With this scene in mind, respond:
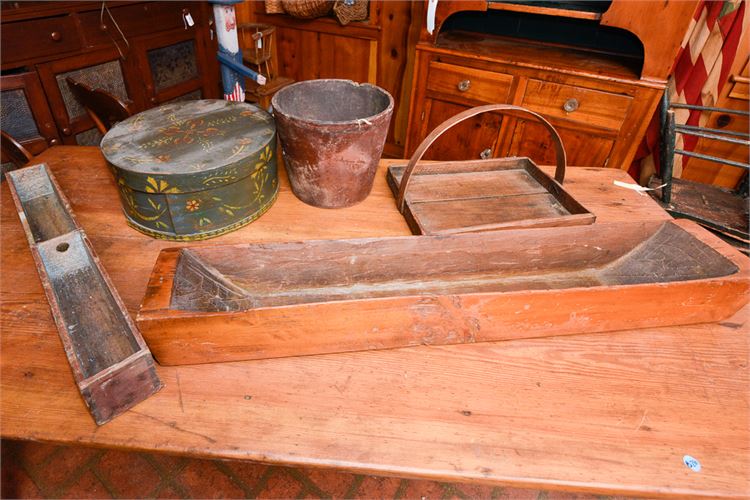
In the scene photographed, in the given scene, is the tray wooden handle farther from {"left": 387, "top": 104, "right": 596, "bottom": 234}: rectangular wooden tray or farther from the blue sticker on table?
the blue sticker on table

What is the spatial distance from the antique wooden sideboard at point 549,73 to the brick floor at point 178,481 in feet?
5.26

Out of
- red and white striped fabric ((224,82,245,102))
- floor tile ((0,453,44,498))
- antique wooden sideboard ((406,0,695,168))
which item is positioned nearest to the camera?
floor tile ((0,453,44,498))

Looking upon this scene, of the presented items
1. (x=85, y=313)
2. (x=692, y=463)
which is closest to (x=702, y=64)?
(x=692, y=463)

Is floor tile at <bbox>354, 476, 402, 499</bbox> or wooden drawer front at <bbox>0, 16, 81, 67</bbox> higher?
wooden drawer front at <bbox>0, 16, 81, 67</bbox>

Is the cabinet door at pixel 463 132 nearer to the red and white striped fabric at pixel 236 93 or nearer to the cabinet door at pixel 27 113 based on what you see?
the red and white striped fabric at pixel 236 93

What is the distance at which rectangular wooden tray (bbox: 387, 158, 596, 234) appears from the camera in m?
1.17

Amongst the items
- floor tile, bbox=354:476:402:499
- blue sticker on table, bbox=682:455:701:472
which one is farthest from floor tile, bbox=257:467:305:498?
blue sticker on table, bbox=682:455:701:472

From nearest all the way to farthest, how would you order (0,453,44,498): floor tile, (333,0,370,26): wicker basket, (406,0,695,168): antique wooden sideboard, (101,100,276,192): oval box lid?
1. (101,100,276,192): oval box lid
2. (0,453,44,498): floor tile
3. (406,0,695,168): antique wooden sideboard
4. (333,0,370,26): wicker basket

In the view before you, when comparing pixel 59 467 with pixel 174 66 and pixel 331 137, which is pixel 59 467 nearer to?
pixel 331 137

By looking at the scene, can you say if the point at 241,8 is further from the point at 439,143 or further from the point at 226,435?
the point at 226,435

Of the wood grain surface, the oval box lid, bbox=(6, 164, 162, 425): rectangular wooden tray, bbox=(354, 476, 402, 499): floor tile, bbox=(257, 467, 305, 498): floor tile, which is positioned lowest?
bbox=(354, 476, 402, 499): floor tile

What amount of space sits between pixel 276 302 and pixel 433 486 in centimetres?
85

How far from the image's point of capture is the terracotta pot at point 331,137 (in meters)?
1.10

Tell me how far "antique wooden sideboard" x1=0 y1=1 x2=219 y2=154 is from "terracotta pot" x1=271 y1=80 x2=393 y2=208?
1.36 metres
